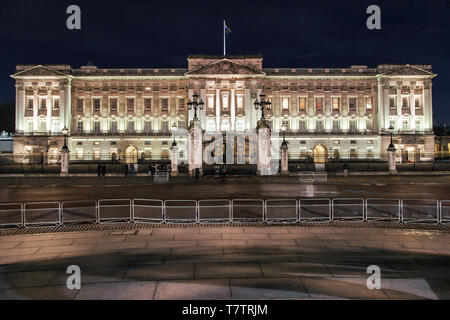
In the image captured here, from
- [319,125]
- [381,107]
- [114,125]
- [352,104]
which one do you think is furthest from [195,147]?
[381,107]

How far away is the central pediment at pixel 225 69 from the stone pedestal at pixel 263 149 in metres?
35.9

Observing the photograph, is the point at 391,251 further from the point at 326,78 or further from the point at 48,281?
the point at 326,78

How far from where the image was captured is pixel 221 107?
70875 mm

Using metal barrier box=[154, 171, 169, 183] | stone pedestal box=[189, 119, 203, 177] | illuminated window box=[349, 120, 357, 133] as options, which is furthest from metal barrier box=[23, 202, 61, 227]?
illuminated window box=[349, 120, 357, 133]

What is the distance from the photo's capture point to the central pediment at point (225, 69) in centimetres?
6906

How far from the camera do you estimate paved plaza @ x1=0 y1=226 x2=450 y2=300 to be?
592cm

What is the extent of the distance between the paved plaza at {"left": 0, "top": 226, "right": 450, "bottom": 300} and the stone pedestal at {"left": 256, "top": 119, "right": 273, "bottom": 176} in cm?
2497

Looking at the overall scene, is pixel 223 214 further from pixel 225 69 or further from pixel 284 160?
pixel 225 69

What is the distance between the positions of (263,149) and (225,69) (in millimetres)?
38023

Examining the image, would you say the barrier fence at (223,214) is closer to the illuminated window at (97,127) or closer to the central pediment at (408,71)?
the illuminated window at (97,127)

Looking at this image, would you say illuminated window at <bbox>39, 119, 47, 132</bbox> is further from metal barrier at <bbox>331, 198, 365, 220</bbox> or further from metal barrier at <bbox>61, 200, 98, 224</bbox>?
metal barrier at <bbox>331, 198, 365, 220</bbox>

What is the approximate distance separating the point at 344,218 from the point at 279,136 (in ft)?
198

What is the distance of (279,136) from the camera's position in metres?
71.5
